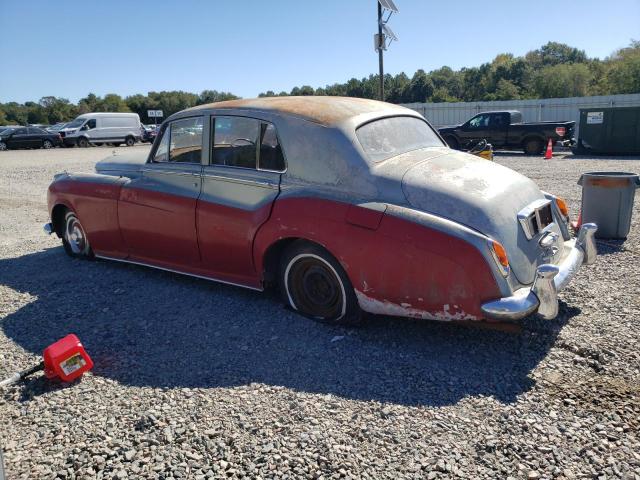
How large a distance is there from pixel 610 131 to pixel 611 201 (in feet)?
41.0

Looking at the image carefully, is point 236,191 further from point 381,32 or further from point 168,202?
point 381,32

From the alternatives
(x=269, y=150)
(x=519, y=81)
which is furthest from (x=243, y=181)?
(x=519, y=81)

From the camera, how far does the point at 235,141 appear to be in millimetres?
4387

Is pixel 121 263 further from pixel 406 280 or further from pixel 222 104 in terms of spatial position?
pixel 406 280

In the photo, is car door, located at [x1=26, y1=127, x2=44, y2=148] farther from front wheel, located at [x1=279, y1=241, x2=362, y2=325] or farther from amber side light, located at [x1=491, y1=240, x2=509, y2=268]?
amber side light, located at [x1=491, y1=240, x2=509, y2=268]

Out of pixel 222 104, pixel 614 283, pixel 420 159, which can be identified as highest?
pixel 222 104

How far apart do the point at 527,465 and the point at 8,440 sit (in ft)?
8.67

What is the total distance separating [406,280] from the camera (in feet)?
10.9

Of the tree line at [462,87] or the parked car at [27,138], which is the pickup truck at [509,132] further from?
the tree line at [462,87]

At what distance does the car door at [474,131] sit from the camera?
751 inches

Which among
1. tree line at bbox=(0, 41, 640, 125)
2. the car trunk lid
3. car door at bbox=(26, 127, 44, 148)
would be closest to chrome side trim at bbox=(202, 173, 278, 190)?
the car trunk lid

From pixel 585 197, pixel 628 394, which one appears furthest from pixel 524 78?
pixel 628 394

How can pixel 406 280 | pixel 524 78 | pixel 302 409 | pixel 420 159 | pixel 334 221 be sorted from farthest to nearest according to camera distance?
pixel 524 78
pixel 420 159
pixel 334 221
pixel 406 280
pixel 302 409

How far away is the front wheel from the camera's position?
12.3 ft
